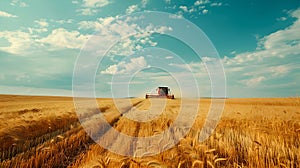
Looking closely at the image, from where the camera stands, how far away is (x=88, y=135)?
30.1ft

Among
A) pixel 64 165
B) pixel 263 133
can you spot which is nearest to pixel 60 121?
pixel 64 165

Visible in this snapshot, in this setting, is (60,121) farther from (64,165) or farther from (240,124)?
(240,124)

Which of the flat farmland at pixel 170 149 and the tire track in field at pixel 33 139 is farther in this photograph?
the tire track in field at pixel 33 139

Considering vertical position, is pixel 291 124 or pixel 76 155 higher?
pixel 291 124

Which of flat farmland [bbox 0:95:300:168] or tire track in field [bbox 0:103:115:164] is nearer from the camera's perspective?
flat farmland [bbox 0:95:300:168]

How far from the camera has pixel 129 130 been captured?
941cm

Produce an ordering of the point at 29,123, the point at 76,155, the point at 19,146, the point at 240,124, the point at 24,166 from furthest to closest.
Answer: the point at 29,123 → the point at 240,124 → the point at 19,146 → the point at 76,155 → the point at 24,166

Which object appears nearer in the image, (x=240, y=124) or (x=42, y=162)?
(x=42, y=162)

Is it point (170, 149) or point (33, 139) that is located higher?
point (170, 149)

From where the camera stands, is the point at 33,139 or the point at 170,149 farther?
the point at 33,139

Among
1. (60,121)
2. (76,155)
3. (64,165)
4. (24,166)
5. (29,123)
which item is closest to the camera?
(24,166)

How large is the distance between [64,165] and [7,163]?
1163 mm

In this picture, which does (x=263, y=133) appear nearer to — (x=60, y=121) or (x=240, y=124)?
(x=240, y=124)

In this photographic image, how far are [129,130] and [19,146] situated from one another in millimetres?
3761
